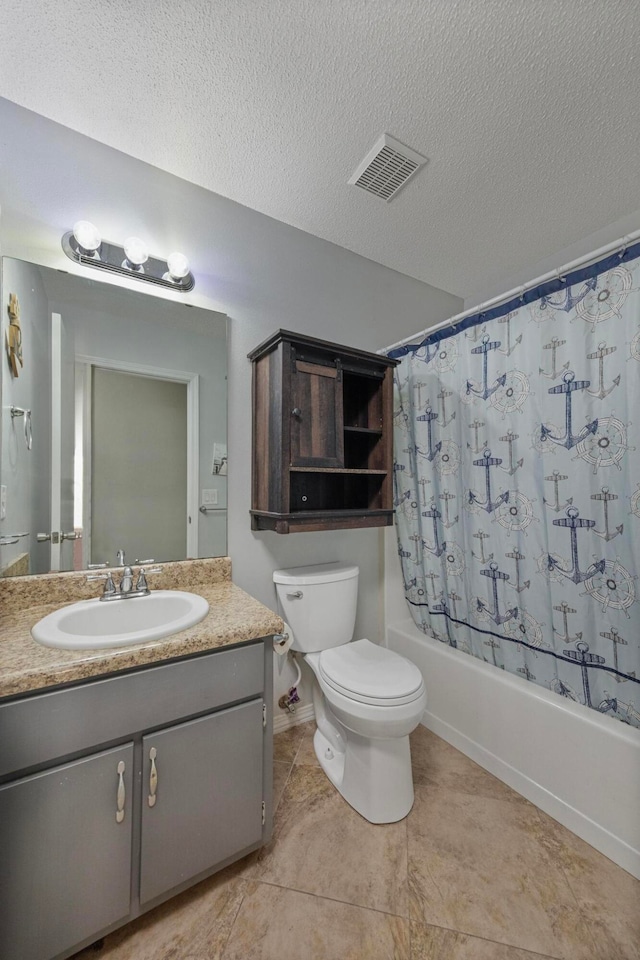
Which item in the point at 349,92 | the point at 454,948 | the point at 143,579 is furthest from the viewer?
the point at 143,579

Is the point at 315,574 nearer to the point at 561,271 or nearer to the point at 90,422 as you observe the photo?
the point at 90,422

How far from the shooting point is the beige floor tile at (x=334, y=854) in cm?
112

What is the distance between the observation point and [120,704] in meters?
0.93

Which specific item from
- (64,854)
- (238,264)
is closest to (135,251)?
(238,264)

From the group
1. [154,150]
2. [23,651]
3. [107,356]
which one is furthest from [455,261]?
[23,651]

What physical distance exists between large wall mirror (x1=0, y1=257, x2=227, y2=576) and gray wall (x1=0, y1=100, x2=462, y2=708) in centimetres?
10

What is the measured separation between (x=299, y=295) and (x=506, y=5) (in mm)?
1096

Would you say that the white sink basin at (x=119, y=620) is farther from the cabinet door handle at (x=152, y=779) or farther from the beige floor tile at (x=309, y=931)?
the beige floor tile at (x=309, y=931)

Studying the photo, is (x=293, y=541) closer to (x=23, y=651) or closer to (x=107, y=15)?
(x=23, y=651)

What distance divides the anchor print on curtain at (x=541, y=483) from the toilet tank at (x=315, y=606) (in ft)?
1.52

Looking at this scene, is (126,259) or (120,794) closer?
(120,794)

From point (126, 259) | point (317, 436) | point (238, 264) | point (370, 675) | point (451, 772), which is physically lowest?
point (451, 772)

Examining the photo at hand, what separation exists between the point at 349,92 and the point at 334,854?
8.02 ft

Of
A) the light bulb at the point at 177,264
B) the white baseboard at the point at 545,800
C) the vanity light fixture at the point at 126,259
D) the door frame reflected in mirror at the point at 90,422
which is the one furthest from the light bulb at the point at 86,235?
the white baseboard at the point at 545,800
